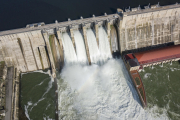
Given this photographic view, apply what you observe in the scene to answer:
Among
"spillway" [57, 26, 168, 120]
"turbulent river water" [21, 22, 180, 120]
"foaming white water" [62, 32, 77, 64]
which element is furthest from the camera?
"foaming white water" [62, 32, 77, 64]

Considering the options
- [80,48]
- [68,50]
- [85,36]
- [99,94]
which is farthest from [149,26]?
[99,94]

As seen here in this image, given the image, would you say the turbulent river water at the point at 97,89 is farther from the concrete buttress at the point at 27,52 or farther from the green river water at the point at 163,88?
the concrete buttress at the point at 27,52

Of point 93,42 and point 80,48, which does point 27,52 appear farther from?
point 93,42

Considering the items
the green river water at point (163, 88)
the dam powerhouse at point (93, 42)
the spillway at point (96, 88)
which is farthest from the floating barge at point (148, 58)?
the spillway at point (96, 88)

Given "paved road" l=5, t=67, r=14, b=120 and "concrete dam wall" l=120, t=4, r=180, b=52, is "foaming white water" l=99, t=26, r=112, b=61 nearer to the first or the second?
"concrete dam wall" l=120, t=4, r=180, b=52

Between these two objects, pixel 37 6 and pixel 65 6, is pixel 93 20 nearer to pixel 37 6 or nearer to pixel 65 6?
pixel 65 6

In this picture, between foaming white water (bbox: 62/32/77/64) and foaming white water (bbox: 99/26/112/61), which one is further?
foaming white water (bbox: 99/26/112/61)

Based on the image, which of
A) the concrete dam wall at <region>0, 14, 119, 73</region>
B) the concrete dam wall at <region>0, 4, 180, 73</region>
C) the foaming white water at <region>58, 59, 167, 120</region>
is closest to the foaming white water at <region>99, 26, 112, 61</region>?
the concrete dam wall at <region>0, 4, 180, 73</region>
